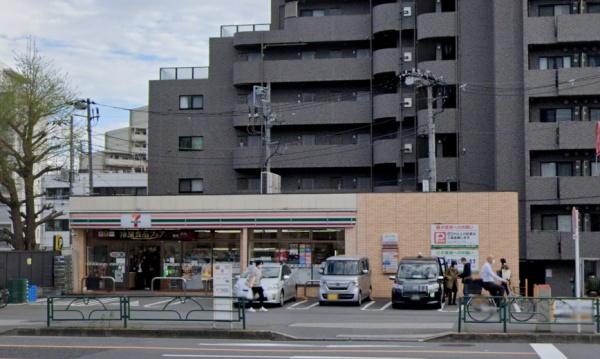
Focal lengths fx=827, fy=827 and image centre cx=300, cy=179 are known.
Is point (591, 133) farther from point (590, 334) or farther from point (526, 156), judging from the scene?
point (590, 334)

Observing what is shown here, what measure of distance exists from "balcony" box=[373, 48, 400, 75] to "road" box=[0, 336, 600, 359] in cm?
3290

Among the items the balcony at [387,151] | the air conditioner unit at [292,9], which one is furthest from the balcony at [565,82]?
the air conditioner unit at [292,9]

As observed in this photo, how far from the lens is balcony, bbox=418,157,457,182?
159 ft

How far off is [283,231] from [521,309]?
1922 cm

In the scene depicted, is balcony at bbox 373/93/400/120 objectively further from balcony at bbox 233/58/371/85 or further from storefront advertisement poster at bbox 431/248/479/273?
storefront advertisement poster at bbox 431/248/479/273

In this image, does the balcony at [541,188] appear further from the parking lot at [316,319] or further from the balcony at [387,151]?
the parking lot at [316,319]

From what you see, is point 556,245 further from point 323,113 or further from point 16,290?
point 16,290

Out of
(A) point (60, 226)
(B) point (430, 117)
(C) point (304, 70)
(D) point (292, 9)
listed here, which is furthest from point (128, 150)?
(B) point (430, 117)

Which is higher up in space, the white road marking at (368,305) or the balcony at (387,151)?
the balcony at (387,151)

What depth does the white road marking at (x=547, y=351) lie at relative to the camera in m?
16.7

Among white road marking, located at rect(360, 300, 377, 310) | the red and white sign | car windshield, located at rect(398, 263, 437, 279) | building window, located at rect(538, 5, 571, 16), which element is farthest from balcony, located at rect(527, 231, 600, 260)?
the red and white sign

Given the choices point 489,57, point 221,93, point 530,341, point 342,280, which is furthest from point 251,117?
point 530,341

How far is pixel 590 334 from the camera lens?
19484 mm

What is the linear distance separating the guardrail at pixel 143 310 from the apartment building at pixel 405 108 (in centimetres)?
2687
